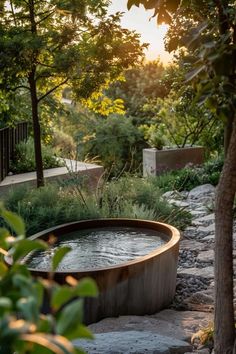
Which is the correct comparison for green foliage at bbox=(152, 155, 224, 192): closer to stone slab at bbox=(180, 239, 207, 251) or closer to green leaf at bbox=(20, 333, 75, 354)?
stone slab at bbox=(180, 239, 207, 251)

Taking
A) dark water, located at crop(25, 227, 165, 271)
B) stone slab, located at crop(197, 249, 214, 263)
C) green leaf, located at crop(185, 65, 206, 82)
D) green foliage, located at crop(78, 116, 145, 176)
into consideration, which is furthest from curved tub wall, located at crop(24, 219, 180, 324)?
green foliage, located at crop(78, 116, 145, 176)

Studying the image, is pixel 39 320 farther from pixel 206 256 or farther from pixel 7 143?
pixel 7 143

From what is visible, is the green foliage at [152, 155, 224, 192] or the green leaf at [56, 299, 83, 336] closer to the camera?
the green leaf at [56, 299, 83, 336]

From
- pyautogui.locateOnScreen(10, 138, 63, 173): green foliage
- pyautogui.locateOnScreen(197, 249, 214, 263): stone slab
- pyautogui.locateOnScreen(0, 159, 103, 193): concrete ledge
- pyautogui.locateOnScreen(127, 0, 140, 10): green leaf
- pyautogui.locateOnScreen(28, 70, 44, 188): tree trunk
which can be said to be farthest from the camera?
pyautogui.locateOnScreen(10, 138, 63, 173): green foliage

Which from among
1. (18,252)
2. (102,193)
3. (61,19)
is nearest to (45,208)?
(102,193)

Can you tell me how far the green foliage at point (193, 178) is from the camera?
32.1ft

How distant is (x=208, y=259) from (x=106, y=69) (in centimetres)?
306

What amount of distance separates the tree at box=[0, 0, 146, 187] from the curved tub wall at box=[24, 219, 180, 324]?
11.2ft

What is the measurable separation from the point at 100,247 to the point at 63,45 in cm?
328

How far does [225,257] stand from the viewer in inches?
93.3

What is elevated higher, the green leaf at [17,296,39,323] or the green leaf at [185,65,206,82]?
the green leaf at [185,65,206,82]

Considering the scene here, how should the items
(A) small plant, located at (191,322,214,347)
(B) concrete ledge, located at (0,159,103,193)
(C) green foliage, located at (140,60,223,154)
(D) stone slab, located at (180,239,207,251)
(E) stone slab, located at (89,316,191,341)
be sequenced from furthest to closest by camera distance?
Result: 1. (C) green foliage, located at (140,60,223,154)
2. (B) concrete ledge, located at (0,159,103,193)
3. (D) stone slab, located at (180,239,207,251)
4. (E) stone slab, located at (89,316,191,341)
5. (A) small plant, located at (191,322,214,347)

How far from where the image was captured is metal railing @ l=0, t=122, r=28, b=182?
8883 mm

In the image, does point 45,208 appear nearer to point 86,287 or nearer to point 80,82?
point 80,82
